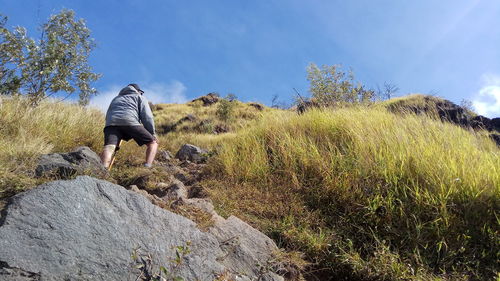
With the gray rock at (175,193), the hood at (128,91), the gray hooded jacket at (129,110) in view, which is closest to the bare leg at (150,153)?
the gray hooded jacket at (129,110)

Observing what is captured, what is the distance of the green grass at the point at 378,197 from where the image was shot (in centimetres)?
264

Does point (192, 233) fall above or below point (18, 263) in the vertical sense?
above

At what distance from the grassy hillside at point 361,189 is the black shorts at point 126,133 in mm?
554

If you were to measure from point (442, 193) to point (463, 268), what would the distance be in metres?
0.76

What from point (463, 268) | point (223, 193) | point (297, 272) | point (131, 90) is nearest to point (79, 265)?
point (297, 272)

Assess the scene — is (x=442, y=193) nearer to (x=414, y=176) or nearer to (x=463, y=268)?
(x=414, y=176)

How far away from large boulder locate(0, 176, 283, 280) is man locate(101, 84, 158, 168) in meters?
3.08

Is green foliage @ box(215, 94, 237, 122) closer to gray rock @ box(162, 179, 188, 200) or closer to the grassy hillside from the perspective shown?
the grassy hillside

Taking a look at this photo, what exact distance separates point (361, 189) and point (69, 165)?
3.46 meters

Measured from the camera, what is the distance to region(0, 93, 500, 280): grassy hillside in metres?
2.67

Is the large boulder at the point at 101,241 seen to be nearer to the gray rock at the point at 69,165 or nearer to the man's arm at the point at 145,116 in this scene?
the gray rock at the point at 69,165

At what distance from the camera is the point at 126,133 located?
5578 mm

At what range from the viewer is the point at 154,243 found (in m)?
2.11

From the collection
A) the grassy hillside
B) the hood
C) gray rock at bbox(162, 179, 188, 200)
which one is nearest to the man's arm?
the hood
